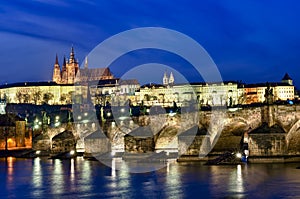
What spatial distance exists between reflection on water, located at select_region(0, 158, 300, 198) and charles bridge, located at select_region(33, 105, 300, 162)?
1.31m

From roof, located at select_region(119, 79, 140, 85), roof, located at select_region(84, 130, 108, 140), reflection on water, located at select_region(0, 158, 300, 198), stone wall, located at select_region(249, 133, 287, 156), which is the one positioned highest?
roof, located at select_region(119, 79, 140, 85)

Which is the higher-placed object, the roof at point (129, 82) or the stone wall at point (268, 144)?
the roof at point (129, 82)

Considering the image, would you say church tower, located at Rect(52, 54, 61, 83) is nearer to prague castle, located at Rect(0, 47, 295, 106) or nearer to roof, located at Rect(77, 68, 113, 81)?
prague castle, located at Rect(0, 47, 295, 106)

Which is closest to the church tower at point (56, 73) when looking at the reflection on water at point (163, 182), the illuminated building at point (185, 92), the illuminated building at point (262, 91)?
the illuminated building at point (185, 92)

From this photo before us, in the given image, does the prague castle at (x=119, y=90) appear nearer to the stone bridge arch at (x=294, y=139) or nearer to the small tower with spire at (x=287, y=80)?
the small tower with spire at (x=287, y=80)

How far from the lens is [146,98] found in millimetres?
110312

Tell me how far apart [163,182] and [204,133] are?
25.6ft

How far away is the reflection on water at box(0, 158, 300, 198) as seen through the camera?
63.0ft

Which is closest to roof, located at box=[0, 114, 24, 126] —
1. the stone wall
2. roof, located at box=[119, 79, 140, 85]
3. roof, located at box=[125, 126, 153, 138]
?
roof, located at box=[125, 126, 153, 138]

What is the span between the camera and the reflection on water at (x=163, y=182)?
1919cm

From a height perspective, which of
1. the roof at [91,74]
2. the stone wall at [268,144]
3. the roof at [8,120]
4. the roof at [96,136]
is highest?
the roof at [91,74]

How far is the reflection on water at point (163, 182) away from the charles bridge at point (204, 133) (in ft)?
4.29

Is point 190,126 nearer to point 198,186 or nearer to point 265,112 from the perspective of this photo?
point 265,112

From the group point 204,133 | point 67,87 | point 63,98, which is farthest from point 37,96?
point 204,133
